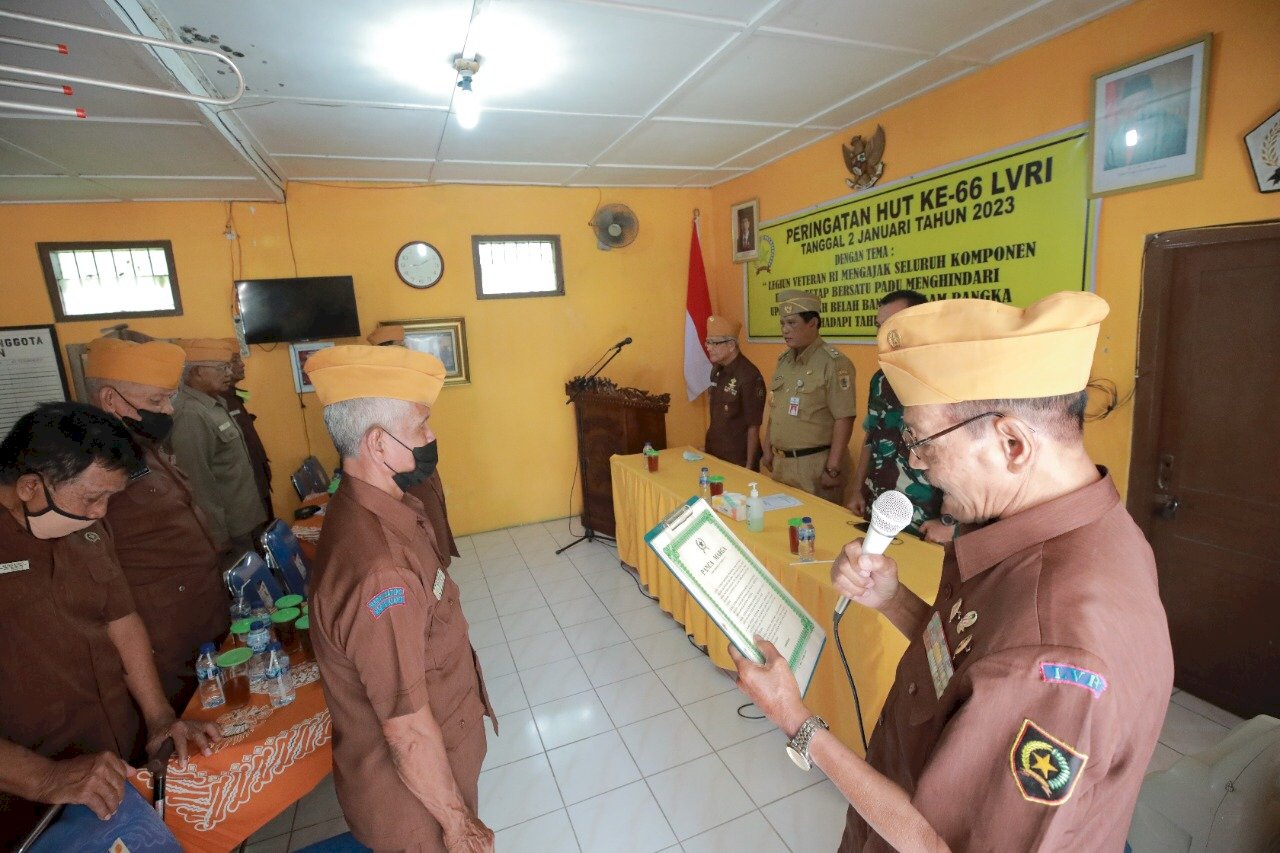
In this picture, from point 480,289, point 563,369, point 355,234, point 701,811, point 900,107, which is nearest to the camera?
point 701,811

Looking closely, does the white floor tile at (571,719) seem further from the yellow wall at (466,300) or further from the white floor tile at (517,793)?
the yellow wall at (466,300)

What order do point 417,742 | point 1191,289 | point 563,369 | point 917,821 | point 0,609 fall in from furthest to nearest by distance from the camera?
point 563,369 → point 1191,289 → point 0,609 → point 417,742 → point 917,821

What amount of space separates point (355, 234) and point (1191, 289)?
4.94 meters

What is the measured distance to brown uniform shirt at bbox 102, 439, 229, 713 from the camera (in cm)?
188

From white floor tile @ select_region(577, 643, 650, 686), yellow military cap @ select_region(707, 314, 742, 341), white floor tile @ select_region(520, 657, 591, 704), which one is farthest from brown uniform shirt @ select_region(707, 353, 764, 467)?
white floor tile @ select_region(520, 657, 591, 704)

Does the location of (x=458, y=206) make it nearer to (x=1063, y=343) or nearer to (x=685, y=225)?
(x=685, y=225)

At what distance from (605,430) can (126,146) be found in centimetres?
315

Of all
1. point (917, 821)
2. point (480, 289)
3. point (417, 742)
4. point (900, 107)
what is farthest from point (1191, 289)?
point (480, 289)

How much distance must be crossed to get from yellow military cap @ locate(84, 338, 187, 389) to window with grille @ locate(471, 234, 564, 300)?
268cm

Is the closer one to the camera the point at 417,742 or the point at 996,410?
the point at 996,410

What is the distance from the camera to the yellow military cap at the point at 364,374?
128 cm

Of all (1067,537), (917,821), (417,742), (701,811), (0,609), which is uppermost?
(1067,537)

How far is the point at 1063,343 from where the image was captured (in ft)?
2.56

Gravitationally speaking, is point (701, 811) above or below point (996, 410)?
below
